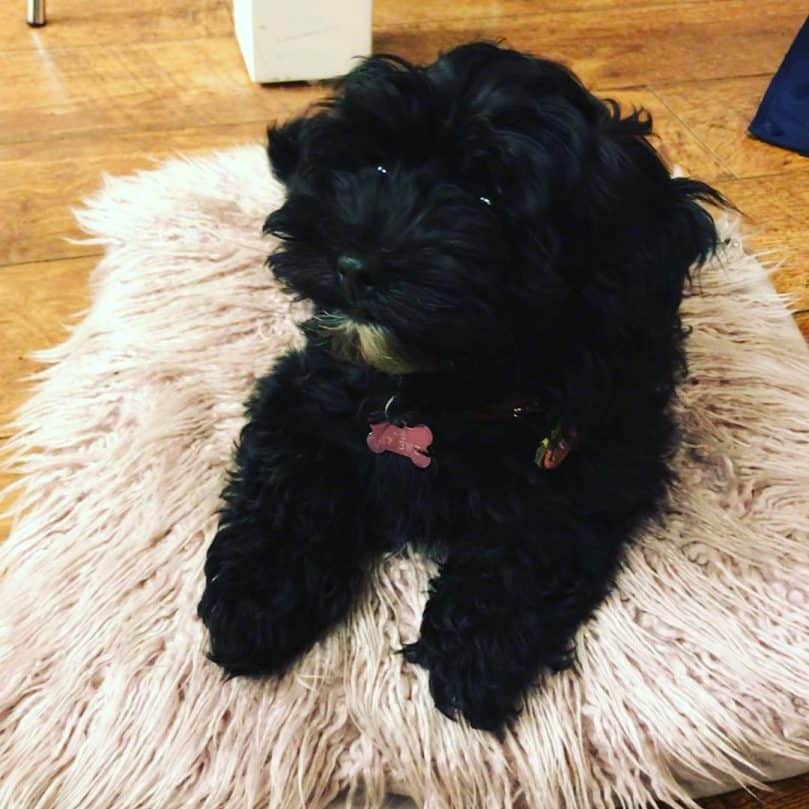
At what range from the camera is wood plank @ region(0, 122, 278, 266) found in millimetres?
1671

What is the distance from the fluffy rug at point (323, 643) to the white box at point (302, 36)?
2.83 feet

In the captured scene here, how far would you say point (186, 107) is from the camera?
2.01 meters

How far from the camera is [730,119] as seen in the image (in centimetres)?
206

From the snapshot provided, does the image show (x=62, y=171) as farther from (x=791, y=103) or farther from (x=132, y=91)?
(x=791, y=103)

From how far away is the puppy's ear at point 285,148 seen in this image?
1.02 meters

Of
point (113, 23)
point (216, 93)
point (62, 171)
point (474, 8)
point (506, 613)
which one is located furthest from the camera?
point (474, 8)

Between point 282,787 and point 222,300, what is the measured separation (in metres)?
0.74

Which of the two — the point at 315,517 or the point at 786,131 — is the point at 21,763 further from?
the point at 786,131

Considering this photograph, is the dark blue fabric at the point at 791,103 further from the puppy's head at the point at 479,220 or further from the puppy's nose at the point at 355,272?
the puppy's nose at the point at 355,272

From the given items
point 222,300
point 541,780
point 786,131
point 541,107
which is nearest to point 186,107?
point 222,300

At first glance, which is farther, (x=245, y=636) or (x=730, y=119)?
(x=730, y=119)

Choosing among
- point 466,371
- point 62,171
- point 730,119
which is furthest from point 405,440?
point 730,119

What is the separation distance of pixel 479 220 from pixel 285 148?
1.09 ft

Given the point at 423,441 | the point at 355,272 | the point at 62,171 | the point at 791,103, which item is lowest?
the point at 62,171
